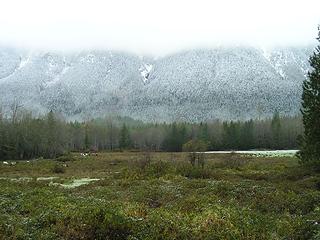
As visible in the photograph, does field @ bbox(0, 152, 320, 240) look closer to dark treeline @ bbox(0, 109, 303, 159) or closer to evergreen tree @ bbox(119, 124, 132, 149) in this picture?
dark treeline @ bbox(0, 109, 303, 159)

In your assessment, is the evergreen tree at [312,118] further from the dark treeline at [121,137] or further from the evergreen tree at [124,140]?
the evergreen tree at [124,140]

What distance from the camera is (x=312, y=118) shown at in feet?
117

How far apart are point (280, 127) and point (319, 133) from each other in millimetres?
114700

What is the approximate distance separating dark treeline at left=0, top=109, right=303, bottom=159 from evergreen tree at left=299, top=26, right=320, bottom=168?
40852mm

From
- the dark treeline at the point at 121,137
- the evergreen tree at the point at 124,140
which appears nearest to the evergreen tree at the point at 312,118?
the dark treeline at the point at 121,137

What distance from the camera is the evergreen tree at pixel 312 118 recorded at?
3544 cm

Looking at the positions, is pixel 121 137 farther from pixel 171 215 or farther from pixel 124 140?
pixel 171 215

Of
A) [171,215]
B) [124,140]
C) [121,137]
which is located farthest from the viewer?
[121,137]

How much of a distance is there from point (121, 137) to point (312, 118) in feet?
419

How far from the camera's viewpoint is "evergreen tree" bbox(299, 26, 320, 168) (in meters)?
35.4

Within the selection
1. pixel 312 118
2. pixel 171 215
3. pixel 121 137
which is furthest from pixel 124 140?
pixel 171 215

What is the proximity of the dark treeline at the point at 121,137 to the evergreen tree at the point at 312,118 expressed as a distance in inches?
1608

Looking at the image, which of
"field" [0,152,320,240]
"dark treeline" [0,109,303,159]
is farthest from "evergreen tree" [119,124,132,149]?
"field" [0,152,320,240]

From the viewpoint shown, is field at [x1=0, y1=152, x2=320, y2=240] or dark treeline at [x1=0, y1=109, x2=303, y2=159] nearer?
field at [x1=0, y1=152, x2=320, y2=240]
